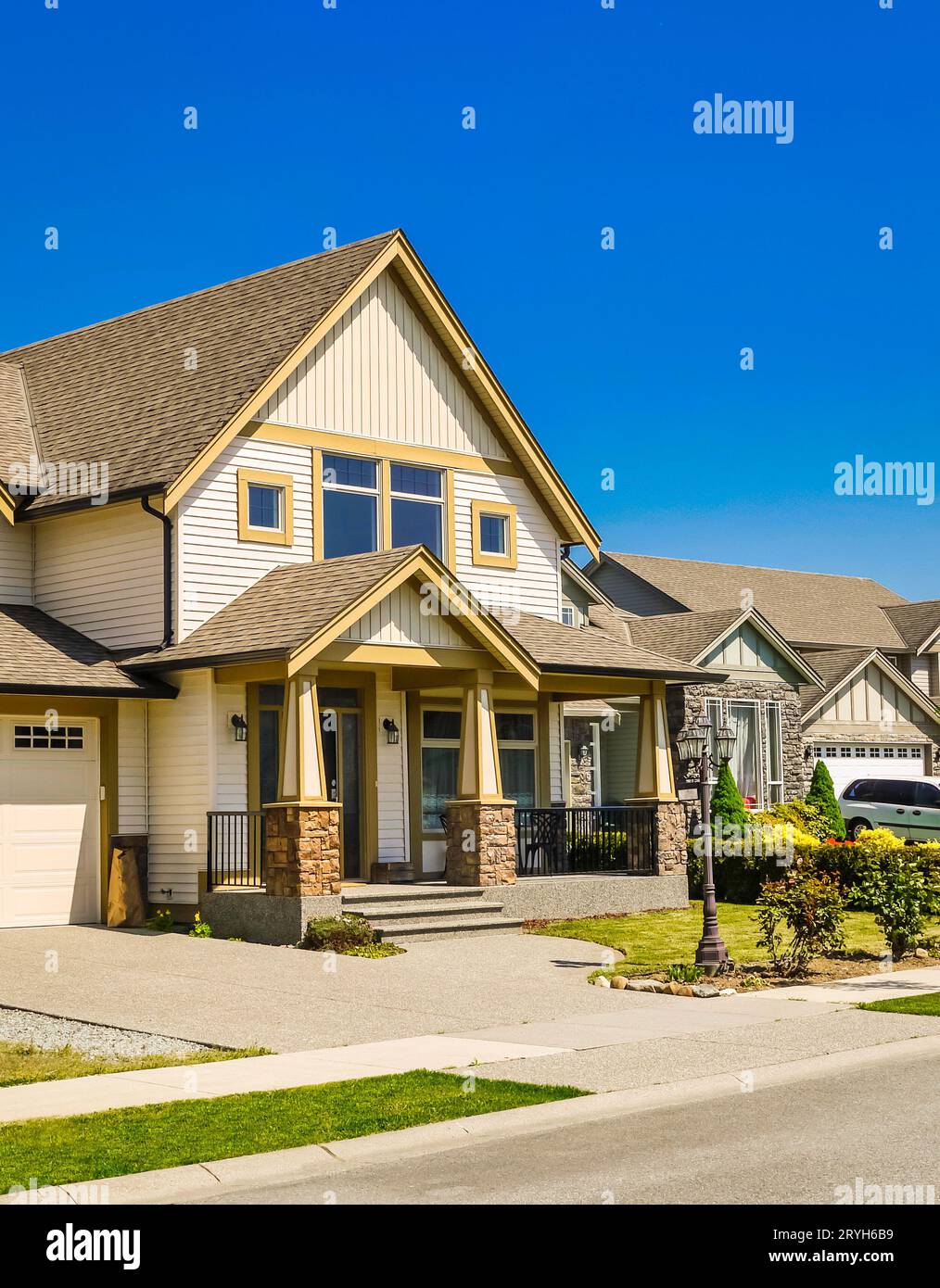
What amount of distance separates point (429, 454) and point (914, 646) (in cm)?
2939

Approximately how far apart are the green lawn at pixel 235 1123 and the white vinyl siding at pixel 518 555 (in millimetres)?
14757

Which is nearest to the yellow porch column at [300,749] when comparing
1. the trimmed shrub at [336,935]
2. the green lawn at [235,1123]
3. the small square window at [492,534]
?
the trimmed shrub at [336,935]

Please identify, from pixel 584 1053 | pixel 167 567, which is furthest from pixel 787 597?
pixel 584 1053

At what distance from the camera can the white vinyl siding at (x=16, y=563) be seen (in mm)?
23531

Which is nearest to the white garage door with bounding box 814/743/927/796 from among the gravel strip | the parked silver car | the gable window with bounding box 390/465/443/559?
the parked silver car

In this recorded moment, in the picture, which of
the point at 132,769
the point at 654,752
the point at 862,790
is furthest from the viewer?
the point at 862,790

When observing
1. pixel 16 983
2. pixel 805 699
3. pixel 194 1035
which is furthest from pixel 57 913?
pixel 805 699

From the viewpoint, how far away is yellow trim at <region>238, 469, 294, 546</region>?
2200 cm

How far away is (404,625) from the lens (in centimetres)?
2078

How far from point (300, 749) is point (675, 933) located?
5700mm

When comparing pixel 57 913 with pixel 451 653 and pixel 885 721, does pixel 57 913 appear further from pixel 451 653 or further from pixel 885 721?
pixel 885 721

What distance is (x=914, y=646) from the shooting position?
49.3 m

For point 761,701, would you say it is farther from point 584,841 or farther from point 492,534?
point 492,534

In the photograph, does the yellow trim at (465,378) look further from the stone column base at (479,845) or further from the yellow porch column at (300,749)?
the stone column base at (479,845)
